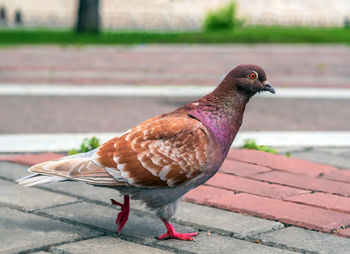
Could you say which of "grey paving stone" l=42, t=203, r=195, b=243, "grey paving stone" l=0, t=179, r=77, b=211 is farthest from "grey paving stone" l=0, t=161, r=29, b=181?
"grey paving stone" l=42, t=203, r=195, b=243

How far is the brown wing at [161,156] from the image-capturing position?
362 centimetres

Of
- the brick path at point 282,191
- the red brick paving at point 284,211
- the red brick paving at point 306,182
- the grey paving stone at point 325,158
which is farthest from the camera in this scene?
the grey paving stone at point 325,158

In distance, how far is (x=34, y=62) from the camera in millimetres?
14008

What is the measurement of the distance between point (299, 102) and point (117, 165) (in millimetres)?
6579

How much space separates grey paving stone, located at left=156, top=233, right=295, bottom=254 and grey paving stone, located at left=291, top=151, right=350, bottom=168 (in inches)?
90.8

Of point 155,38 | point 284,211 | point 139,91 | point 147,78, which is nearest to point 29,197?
point 284,211

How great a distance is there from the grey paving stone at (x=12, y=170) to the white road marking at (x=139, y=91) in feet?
15.3

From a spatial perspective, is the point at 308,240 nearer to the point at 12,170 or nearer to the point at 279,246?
the point at 279,246

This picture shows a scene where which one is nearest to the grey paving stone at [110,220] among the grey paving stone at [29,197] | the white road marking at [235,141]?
the grey paving stone at [29,197]

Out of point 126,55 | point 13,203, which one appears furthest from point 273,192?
point 126,55

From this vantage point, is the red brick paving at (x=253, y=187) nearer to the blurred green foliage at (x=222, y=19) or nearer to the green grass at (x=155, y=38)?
the green grass at (x=155, y=38)

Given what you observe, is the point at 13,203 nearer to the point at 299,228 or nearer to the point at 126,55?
the point at 299,228

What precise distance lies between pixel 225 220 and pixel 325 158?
2228 millimetres

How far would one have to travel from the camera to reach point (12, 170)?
5223 mm
